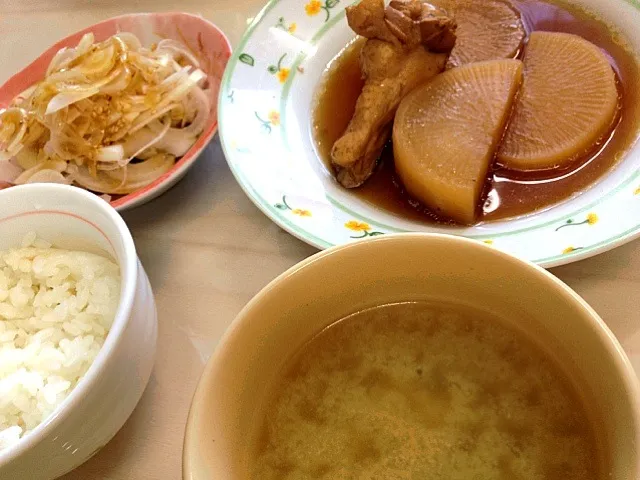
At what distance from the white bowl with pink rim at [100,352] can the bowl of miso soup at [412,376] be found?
26cm

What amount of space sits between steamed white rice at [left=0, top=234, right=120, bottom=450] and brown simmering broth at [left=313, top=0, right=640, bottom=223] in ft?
1.86

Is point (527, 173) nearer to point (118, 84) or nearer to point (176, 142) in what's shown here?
point (176, 142)

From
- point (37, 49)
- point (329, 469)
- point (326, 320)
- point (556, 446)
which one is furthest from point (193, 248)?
point (37, 49)

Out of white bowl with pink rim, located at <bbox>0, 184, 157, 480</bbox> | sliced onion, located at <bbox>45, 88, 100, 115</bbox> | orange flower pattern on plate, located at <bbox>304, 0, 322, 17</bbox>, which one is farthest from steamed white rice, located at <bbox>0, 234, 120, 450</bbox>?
orange flower pattern on plate, located at <bbox>304, 0, 322, 17</bbox>

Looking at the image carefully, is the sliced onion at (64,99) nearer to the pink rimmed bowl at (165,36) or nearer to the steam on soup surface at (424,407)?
the pink rimmed bowl at (165,36)

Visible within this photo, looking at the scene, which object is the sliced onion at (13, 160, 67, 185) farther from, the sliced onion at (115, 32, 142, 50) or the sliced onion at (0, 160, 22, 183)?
the sliced onion at (115, 32, 142, 50)

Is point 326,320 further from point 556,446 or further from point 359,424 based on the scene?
point 556,446

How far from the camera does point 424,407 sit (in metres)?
0.65

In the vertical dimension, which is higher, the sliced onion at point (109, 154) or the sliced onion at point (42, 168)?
the sliced onion at point (109, 154)

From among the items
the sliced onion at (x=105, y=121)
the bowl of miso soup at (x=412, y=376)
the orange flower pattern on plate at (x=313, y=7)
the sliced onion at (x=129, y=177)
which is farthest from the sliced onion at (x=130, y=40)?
the bowl of miso soup at (x=412, y=376)

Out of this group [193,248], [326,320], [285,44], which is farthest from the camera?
[285,44]

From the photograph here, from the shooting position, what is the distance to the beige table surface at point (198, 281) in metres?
0.95

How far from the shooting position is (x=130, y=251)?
36.4 inches

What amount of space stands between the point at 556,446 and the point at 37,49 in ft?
5.58
